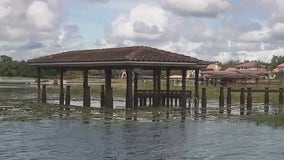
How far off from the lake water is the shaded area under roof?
6.00 m

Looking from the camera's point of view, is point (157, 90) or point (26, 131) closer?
point (26, 131)

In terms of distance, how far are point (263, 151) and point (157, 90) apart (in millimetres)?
24865

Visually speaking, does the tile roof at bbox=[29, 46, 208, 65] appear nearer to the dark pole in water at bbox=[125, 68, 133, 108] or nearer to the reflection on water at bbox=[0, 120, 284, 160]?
the dark pole in water at bbox=[125, 68, 133, 108]

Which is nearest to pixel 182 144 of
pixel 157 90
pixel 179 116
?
pixel 179 116

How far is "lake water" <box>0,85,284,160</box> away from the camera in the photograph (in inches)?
902

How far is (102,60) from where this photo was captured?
1715 inches

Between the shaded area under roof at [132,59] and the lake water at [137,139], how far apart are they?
19.7ft

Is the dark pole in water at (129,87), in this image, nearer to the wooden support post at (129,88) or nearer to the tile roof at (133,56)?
the wooden support post at (129,88)

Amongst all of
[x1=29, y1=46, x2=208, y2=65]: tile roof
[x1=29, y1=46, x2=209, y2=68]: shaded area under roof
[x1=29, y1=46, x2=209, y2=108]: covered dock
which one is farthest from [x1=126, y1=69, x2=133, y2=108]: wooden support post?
[x1=29, y1=46, x2=208, y2=65]: tile roof

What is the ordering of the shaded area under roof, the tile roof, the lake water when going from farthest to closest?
the tile roof → the shaded area under roof → the lake water

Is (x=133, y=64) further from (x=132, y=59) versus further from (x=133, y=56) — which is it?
(x=133, y=56)

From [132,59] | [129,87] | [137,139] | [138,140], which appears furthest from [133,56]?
[138,140]

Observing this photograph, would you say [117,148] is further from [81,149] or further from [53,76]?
[53,76]

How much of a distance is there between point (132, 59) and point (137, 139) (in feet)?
48.2
